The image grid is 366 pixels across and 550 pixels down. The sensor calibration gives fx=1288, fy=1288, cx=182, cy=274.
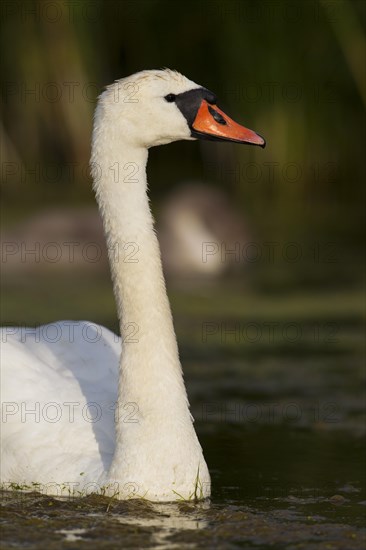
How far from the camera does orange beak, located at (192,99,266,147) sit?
5621 millimetres

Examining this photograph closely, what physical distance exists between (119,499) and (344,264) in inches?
293

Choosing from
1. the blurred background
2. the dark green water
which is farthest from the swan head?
the blurred background

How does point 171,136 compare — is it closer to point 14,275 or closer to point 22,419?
point 22,419

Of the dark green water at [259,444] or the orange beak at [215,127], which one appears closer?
the dark green water at [259,444]

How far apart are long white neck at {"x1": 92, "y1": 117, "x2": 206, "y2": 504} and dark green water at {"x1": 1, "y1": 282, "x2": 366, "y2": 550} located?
9.0 inches

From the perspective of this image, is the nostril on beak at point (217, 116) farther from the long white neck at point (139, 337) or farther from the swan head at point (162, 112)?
the long white neck at point (139, 337)

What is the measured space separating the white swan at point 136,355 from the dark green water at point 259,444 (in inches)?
5.1

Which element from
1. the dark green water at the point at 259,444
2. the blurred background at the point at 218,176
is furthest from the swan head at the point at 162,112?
the blurred background at the point at 218,176

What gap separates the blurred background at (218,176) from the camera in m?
10.2

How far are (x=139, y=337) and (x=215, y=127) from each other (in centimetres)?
98

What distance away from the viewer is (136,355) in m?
5.59

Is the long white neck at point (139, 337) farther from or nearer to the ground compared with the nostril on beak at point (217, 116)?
nearer to the ground

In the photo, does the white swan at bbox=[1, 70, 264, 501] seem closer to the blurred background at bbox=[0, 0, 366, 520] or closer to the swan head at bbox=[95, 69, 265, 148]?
the swan head at bbox=[95, 69, 265, 148]

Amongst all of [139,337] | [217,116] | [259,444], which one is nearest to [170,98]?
[217,116]
